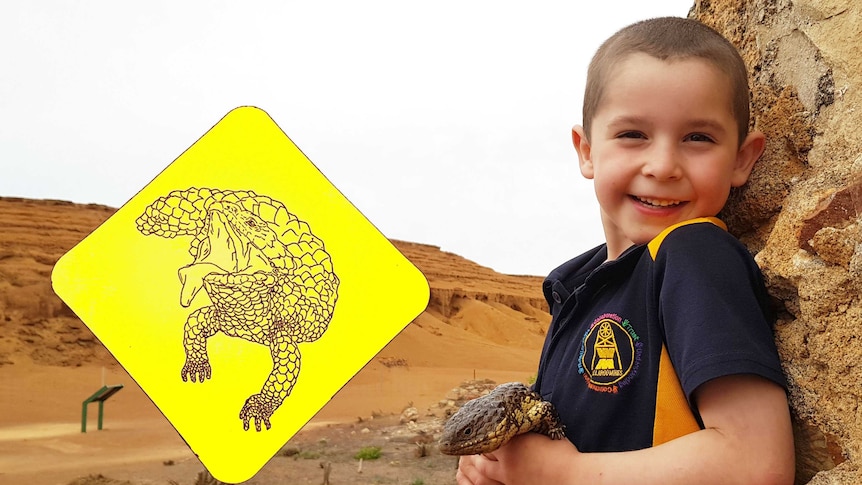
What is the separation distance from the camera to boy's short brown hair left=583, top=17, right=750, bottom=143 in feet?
4.17

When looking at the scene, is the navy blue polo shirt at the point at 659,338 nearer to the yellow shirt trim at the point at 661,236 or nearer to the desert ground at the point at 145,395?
the yellow shirt trim at the point at 661,236

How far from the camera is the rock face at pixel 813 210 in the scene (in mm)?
1126

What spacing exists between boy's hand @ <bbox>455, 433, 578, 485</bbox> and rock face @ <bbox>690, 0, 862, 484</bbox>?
0.42 m

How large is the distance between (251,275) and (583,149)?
6.04 ft

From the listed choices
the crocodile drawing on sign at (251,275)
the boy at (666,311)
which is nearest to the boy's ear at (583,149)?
the boy at (666,311)

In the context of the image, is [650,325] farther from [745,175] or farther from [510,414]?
[745,175]

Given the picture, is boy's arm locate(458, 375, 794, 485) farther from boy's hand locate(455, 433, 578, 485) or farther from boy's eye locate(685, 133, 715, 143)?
boy's eye locate(685, 133, 715, 143)

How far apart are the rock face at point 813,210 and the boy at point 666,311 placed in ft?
0.24

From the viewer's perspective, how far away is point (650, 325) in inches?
46.9

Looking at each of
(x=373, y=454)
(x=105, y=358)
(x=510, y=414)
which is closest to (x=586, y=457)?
(x=510, y=414)

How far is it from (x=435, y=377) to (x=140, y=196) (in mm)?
12540

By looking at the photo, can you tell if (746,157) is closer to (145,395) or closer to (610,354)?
(610,354)

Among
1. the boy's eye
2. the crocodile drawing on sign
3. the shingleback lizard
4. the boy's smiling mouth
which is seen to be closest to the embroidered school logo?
the shingleback lizard

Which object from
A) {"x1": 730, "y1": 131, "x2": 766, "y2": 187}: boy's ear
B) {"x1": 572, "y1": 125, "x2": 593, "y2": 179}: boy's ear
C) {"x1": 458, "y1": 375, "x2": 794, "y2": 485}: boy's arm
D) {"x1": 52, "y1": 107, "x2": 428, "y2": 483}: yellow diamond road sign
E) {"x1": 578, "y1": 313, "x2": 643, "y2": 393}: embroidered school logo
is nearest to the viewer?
{"x1": 458, "y1": 375, "x2": 794, "y2": 485}: boy's arm
